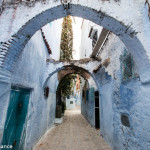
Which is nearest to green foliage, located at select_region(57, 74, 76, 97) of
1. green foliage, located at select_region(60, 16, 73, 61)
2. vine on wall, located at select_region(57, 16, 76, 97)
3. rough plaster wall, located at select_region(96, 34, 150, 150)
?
vine on wall, located at select_region(57, 16, 76, 97)

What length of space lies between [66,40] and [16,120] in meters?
9.18

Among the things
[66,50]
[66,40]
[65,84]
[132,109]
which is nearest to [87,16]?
[132,109]

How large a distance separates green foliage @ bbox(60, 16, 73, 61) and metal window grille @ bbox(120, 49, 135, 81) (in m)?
7.34

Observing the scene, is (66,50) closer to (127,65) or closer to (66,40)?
(66,40)

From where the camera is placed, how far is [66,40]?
10359 millimetres

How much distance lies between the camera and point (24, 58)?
2.65 metres

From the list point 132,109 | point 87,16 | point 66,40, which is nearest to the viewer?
point 87,16

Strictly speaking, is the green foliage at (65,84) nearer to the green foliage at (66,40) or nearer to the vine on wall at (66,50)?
the vine on wall at (66,50)

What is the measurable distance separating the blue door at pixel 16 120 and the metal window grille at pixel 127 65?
9.01ft

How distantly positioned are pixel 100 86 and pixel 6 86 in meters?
4.10

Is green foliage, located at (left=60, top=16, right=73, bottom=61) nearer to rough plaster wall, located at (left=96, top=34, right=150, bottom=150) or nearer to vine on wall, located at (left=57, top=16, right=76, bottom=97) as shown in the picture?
vine on wall, located at (left=57, top=16, right=76, bottom=97)

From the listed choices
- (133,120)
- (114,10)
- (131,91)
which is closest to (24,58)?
(114,10)

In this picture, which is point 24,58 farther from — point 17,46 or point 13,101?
point 13,101

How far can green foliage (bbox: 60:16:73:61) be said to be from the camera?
9.87 meters
